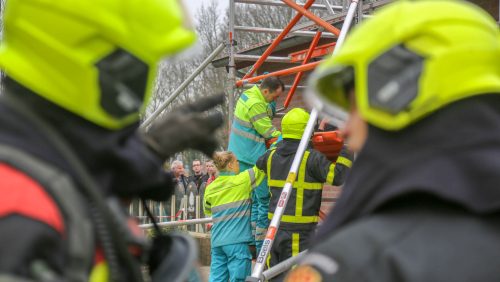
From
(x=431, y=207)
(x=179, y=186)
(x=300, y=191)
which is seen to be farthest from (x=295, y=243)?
(x=179, y=186)

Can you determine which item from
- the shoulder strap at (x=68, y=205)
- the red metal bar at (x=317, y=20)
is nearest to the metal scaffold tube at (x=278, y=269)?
the red metal bar at (x=317, y=20)

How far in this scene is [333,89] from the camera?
1.88m

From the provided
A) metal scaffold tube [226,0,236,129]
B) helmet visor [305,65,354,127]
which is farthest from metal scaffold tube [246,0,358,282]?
helmet visor [305,65,354,127]

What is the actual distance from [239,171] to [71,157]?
6.27 m

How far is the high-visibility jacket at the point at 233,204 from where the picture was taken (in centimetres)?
740

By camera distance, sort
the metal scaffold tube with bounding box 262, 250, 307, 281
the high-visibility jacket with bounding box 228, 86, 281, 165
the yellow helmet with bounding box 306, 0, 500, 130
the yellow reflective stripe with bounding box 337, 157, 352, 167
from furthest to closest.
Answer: the high-visibility jacket with bounding box 228, 86, 281, 165, the yellow reflective stripe with bounding box 337, 157, 352, 167, the metal scaffold tube with bounding box 262, 250, 307, 281, the yellow helmet with bounding box 306, 0, 500, 130

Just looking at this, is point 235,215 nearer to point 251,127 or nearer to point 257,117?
point 251,127

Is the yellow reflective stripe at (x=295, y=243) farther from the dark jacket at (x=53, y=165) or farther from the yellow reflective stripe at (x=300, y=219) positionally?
the dark jacket at (x=53, y=165)

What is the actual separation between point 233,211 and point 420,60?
19.7 ft

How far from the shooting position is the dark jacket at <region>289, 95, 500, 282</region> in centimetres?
143

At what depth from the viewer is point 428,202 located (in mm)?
1512

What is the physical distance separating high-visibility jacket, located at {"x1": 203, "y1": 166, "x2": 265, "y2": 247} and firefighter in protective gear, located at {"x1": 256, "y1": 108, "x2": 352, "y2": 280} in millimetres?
559

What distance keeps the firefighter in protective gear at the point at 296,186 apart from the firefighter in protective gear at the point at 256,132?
429 millimetres

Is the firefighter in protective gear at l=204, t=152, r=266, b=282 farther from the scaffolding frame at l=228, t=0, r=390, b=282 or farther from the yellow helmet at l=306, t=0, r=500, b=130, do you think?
the yellow helmet at l=306, t=0, r=500, b=130
